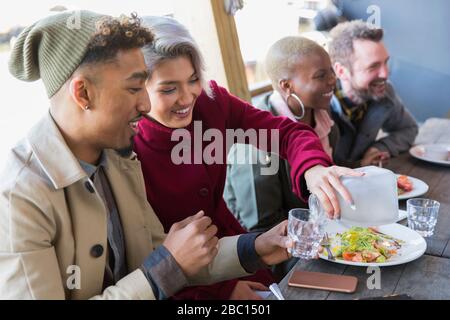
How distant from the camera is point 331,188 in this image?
1.30 m

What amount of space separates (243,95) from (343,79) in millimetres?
560

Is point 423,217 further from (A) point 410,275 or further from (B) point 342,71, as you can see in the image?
(B) point 342,71

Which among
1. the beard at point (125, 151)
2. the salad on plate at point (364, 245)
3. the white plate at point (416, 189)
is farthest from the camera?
the white plate at point (416, 189)

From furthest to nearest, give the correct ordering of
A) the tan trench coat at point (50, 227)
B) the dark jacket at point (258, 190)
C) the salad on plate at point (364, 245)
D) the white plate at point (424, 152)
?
the white plate at point (424, 152)
the dark jacket at point (258, 190)
the salad on plate at point (364, 245)
the tan trench coat at point (50, 227)

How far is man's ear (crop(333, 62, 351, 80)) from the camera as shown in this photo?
2.64 metres

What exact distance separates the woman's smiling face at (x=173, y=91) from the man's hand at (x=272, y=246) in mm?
468

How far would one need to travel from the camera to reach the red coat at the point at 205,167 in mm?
1581

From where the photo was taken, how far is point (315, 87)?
2.21m

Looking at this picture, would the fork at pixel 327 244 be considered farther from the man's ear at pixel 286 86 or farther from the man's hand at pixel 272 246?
the man's ear at pixel 286 86

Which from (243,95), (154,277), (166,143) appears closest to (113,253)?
(154,277)

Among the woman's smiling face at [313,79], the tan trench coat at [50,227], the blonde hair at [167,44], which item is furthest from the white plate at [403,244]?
the woman's smiling face at [313,79]

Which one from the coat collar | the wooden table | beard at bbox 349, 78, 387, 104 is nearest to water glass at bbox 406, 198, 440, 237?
the wooden table

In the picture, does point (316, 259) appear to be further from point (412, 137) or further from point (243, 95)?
point (243, 95)

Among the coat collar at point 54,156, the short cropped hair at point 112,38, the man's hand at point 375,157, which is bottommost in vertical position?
the man's hand at point 375,157
